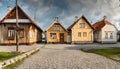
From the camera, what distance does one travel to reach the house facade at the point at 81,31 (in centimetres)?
4816

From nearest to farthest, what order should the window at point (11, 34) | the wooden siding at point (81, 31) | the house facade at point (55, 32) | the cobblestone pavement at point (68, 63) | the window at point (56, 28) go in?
the cobblestone pavement at point (68, 63)
the window at point (11, 34)
the wooden siding at point (81, 31)
the house facade at point (55, 32)
the window at point (56, 28)

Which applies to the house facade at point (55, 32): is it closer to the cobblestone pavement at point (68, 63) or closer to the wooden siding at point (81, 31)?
the wooden siding at point (81, 31)

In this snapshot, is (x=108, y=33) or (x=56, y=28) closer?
(x=108, y=33)

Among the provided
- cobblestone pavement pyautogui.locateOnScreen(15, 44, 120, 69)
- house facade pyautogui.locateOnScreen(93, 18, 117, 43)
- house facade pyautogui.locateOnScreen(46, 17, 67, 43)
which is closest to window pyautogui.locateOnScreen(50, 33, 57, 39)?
house facade pyautogui.locateOnScreen(46, 17, 67, 43)

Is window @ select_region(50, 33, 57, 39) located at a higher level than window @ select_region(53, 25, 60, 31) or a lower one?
lower

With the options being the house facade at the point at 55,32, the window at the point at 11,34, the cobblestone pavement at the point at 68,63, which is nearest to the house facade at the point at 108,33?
the house facade at the point at 55,32

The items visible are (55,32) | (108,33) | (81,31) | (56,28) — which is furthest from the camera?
(56,28)

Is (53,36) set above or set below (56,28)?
below

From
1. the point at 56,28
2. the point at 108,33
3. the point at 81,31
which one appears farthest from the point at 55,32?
the point at 108,33

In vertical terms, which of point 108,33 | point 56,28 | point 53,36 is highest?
point 56,28

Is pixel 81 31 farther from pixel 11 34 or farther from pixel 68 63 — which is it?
pixel 68 63

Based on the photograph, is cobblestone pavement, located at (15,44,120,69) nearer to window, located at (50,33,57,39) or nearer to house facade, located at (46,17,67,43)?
house facade, located at (46,17,67,43)

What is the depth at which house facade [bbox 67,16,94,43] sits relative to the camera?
158ft

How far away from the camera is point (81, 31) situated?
159ft
